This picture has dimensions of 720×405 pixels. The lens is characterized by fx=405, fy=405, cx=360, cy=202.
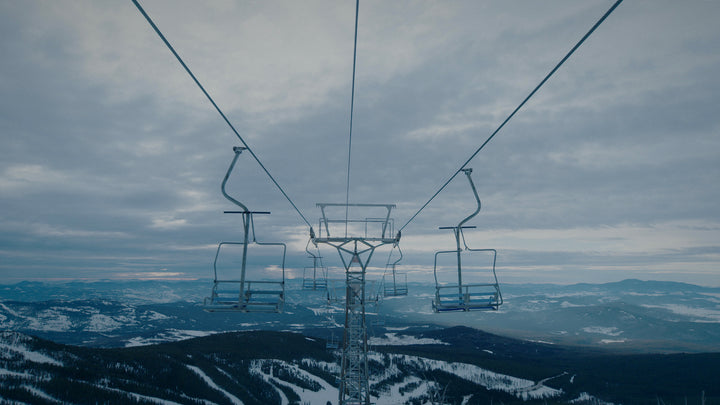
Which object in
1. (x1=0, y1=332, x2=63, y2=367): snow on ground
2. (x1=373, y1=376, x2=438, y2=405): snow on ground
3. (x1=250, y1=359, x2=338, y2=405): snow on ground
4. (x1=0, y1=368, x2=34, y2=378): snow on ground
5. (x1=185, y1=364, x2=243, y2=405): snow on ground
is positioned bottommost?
(x1=373, y1=376, x2=438, y2=405): snow on ground

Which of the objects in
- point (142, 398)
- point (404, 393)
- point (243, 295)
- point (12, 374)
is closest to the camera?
point (243, 295)

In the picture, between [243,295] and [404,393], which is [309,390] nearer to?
[404,393]

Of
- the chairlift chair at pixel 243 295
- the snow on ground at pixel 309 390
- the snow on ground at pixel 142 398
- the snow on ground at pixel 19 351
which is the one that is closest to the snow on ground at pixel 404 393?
the snow on ground at pixel 309 390

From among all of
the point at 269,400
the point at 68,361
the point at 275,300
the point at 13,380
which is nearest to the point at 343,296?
the point at 275,300

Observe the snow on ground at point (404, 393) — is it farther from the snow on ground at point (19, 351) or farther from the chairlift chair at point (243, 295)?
the chairlift chair at point (243, 295)

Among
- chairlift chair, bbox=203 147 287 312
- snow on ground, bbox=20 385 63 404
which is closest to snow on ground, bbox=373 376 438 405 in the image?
snow on ground, bbox=20 385 63 404

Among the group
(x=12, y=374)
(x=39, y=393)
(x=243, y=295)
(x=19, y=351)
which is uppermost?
(x=243, y=295)

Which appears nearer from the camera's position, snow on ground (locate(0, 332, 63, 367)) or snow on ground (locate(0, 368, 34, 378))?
snow on ground (locate(0, 368, 34, 378))

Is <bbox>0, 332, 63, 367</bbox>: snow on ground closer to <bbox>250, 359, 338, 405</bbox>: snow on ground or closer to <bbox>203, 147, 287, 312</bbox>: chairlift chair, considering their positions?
<bbox>250, 359, 338, 405</bbox>: snow on ground

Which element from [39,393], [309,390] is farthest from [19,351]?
[309,390]

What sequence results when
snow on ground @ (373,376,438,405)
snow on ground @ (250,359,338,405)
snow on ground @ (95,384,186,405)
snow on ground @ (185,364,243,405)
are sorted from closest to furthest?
snow on ground @ (95,384,186,405), snow on ground @ (185,364,243,405), snow on ground @ (250,359,338,405), snow on ground @ (373,376,438,405)

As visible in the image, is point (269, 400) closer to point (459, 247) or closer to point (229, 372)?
point (229, 372)

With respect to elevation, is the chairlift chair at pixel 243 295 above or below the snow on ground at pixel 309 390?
above
